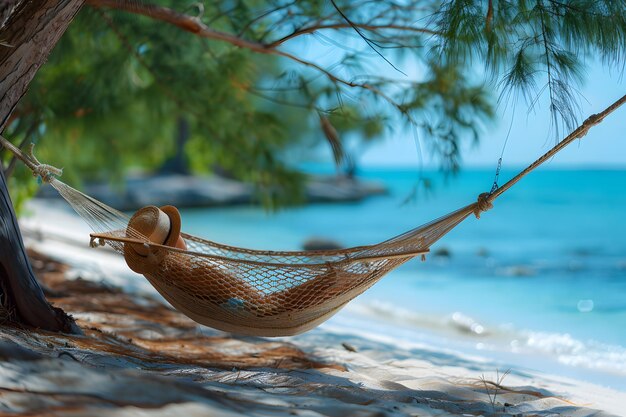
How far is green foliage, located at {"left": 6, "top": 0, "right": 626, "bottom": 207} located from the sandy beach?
776 millimetres

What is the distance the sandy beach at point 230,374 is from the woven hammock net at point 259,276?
146 millimetres

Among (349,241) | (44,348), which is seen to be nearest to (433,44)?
(44,348)

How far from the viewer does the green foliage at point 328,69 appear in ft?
6.42

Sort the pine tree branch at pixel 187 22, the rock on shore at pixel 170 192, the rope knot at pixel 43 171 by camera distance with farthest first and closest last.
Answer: the rock on shore at pixel 170 192 → the pine tree branch at pixel 187 22 → the rope knot at pixel 43 171

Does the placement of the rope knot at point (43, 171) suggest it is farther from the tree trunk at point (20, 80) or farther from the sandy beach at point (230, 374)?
the sandy beach at point (230, 374)

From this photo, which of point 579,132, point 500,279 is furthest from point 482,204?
point 500,279

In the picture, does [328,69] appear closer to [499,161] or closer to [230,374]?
[499,161]

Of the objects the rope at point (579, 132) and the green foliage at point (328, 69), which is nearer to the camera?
the rope at point (579, 132)

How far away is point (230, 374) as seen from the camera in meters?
1.82

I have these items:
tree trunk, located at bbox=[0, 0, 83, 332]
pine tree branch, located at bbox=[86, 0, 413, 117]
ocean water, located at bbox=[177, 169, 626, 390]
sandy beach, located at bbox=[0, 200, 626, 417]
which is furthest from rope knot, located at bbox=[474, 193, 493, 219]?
tree trunk, located at bbox=[0, 0, 83, 332]

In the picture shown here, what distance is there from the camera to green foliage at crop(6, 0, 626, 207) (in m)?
1.96

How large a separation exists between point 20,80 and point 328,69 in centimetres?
129

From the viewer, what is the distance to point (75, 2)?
1.84 meters

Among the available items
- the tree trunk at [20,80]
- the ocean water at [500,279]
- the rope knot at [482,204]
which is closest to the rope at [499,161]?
the rope knot at [482,204]
